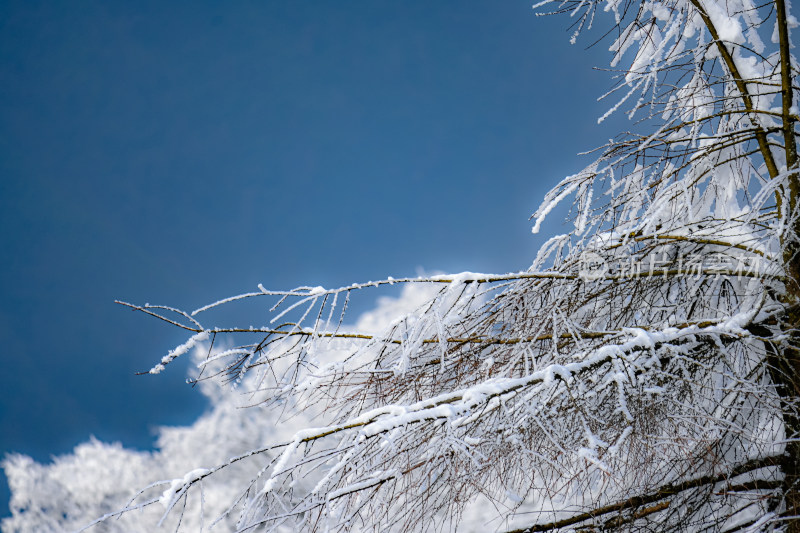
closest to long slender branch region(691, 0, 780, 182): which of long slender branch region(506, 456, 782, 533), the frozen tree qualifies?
the frozen tree

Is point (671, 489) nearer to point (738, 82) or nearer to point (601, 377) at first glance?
point (601, 377)

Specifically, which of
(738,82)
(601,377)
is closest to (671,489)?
(601,377)

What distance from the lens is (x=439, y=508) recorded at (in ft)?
7.65

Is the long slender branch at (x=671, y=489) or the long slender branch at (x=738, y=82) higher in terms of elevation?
the long slender branch at (x=738, y=82)

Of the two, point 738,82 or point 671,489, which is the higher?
point 738,82

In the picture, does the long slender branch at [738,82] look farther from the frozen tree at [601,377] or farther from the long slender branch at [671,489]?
the long slender branch at [671,489]

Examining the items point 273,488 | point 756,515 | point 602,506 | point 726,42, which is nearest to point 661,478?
point 602,506

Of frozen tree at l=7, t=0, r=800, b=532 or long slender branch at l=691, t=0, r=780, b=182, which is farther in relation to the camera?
long slender branch at l=691, t=0, r=780, b=182

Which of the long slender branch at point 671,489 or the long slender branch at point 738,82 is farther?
the long slender branch at point 738,82

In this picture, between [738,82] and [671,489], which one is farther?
[738,82]

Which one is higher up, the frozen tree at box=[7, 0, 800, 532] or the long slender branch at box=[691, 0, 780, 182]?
the long slender branch at box=[691, 0, 780, 182]

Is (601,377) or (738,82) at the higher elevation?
(738,82)

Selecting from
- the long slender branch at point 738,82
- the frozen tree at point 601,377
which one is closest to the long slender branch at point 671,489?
the frozen tree at point 601,377

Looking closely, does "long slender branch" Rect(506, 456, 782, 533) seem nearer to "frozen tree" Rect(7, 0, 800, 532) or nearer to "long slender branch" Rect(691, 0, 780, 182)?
"frozen tree" Rect(7, 0, 800, 532)
